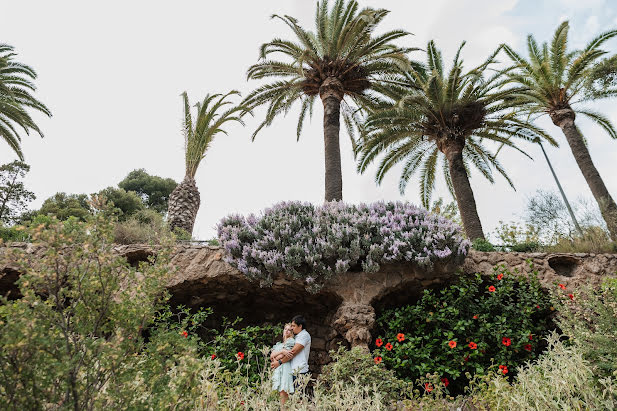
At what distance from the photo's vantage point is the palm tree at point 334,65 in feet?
34.5

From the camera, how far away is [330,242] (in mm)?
6312

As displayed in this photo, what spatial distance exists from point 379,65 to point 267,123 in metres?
4.02

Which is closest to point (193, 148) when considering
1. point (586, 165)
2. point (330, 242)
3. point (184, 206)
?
point (184, 206)

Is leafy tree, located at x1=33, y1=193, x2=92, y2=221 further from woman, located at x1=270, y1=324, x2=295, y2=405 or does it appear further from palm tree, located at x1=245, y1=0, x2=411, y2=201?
woman, located at x1=270, y1=324, x2=295, y2=405

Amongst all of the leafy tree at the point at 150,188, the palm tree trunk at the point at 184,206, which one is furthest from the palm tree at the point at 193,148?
the leafy tree at the point at 150,188

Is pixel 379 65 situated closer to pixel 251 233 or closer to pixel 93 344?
pixel 251 233

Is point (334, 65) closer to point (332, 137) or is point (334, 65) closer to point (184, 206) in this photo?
point (332, 137)

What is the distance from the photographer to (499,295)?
630 cm

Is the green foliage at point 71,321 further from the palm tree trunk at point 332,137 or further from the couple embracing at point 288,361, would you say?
the palm tree trunk at point 332,137

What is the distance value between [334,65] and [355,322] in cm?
793

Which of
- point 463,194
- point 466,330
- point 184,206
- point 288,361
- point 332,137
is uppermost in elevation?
point 332,137

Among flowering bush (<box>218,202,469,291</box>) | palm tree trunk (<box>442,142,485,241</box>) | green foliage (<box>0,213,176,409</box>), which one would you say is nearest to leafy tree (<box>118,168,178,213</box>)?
palm tree trunk (<box>442,142,485,241</box>)

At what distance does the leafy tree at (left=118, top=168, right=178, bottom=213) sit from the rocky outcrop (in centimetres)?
2055

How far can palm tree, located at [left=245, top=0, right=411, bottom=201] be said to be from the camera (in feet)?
34.5
